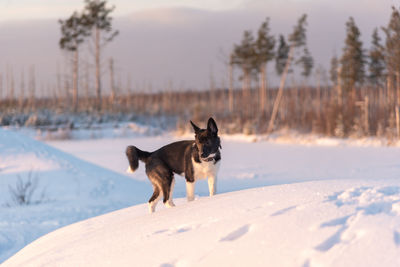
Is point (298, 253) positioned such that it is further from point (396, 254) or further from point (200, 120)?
point (200, 120)

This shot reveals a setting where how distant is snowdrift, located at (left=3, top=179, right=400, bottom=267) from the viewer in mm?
2557

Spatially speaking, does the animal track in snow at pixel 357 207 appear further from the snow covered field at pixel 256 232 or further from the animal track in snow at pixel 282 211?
the animal track in snow at pixel 282 211

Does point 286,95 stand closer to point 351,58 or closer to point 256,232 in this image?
point 351,58

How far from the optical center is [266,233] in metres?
2.79

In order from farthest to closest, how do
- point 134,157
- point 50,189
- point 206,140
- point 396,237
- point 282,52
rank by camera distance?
point 282,52 → point 50,189 → point 134,157 → point 206,140 → point 396,237

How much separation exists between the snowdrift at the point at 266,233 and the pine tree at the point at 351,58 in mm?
30071

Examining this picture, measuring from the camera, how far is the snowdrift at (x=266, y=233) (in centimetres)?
256

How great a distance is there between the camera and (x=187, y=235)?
3035 millimetres

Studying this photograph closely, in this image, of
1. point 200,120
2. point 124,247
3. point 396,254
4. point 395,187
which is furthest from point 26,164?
point 200,120

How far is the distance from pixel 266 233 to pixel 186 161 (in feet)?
3.62

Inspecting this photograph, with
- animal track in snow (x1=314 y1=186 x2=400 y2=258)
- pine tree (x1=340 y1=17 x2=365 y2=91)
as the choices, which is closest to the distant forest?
pine tree (x1=340 y1=17 x2=365 y2=91)

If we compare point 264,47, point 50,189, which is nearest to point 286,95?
point 264,47

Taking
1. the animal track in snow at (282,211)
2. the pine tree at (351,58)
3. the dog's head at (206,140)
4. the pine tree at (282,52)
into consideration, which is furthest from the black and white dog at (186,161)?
the pine tree at (282,52)

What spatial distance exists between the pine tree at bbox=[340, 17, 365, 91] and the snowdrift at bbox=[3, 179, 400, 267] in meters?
30.1
